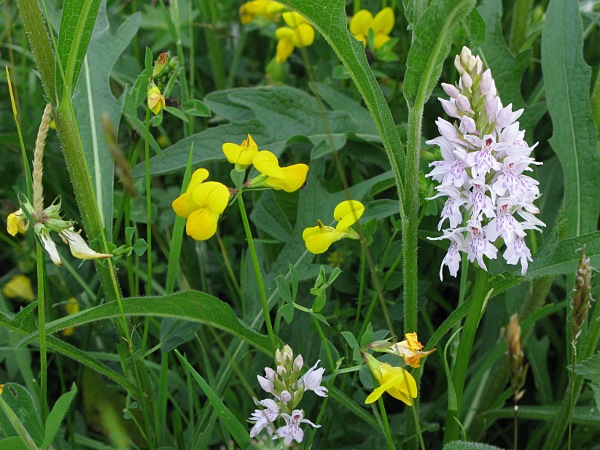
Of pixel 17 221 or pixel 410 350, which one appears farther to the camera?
pixel 17 221

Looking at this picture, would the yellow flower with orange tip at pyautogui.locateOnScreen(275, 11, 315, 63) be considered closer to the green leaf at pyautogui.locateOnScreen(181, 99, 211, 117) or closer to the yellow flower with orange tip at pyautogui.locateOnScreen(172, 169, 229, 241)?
the green leaf at pyautogui.locateOnScreen(181, 99, 211, 117)

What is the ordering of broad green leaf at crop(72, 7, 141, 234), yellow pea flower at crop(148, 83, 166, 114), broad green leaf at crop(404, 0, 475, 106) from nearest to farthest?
broad green leaf at crop(404, 0, 475, 106), yellow pea flower at crop(148, 83, 166, 114), broad green leaf at crop(72, 7, 141, 234)

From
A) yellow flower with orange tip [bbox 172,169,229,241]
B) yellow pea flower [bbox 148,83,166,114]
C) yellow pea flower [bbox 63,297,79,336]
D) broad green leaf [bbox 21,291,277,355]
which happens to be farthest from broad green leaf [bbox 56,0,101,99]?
yellow pea flower [bbox 63,297,79,336]

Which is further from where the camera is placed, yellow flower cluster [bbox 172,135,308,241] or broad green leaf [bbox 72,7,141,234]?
broad green leaf [bbox 72,7,141,234]

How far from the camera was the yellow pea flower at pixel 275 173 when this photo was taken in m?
1.56

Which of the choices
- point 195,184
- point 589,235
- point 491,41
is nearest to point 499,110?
point 589,235

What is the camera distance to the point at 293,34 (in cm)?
248

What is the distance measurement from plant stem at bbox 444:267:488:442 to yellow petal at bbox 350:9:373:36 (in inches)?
49.5

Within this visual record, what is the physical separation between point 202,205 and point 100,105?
626 millimetres

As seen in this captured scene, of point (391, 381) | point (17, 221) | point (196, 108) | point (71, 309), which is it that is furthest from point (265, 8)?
point (391, 381)

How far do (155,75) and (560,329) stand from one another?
152 cm

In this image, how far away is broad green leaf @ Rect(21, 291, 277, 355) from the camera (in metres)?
1.49

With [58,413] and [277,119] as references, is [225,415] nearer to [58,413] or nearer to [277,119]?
[58,413]

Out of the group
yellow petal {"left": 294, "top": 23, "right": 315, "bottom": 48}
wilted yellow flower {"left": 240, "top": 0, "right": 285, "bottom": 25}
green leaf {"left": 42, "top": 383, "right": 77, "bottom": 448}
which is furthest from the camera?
wilted yellow flower {"left": 240, "top": 0, "right": 285, "bottom": 25}
